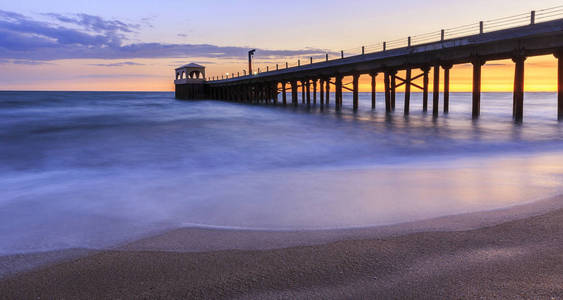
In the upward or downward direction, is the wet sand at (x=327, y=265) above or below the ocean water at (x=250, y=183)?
above

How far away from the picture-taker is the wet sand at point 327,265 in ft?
7.61

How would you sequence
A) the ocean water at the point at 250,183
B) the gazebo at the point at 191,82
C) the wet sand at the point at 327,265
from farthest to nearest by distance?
the gazebo at the point at 191,82 < the ocean water at the point at 250,183 < the wet sand at the point at 327,265

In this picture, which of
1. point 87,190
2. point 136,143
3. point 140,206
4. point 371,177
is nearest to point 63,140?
point 136,143

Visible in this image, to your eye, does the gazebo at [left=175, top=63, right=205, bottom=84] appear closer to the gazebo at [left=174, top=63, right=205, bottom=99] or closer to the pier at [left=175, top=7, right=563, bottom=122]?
the gazebo at [left=174, top=63, right=205, bottom=99]

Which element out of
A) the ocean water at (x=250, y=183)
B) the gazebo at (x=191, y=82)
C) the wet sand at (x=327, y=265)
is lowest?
the ocean water at (x=250, y=183)

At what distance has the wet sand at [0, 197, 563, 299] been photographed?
7.61 feet

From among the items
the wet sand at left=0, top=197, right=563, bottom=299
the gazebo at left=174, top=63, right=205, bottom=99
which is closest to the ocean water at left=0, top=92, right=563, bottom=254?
the wet sand at left=0, top=197, right=563, bottom=299

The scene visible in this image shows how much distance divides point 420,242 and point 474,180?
3.27 meters

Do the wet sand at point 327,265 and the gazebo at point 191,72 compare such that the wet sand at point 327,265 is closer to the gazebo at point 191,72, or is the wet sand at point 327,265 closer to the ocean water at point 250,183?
the ocean water at point 250,183

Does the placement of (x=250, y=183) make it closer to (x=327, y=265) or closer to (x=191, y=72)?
(x=327, y=265)

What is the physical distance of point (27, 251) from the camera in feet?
10.8

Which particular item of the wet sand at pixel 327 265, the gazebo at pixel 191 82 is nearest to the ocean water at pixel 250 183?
the wet sand at pixel 327 265

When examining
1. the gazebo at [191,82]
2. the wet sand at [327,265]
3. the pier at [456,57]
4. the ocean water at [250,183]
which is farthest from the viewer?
the gazebo at [191,82]

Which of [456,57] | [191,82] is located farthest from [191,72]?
[456,57]
